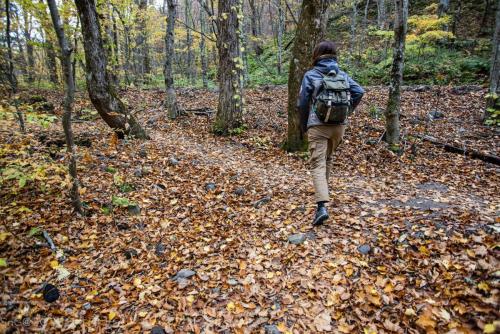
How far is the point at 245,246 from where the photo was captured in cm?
425

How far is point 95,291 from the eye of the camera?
3469mm

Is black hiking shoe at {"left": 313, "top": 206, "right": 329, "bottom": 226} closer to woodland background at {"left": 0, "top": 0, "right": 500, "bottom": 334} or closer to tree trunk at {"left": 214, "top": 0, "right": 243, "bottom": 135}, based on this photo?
woodland background at {"left": 0, "top": 0, "right": 500, "bottom": 334}

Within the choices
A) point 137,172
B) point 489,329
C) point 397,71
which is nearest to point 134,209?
point 137,172

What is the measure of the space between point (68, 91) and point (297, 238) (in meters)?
3.80

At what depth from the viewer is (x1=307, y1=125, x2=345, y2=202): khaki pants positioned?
428 cm

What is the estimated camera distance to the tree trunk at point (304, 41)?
694cm

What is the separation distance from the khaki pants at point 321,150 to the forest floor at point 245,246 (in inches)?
23.1

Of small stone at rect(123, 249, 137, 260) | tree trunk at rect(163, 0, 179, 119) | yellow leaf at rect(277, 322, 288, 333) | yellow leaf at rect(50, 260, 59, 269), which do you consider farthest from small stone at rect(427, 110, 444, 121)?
yellow leaf at rect(50, 260, 59, 269)

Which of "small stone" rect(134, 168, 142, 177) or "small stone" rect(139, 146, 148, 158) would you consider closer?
"small stone" rect(134, 168, 142, 177)

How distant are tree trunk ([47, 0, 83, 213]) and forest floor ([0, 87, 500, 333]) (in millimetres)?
232

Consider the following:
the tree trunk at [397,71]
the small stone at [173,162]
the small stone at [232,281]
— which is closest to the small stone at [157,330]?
the small stone at [232,281]

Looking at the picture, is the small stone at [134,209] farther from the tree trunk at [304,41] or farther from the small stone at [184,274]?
the tree trunk at [304,41]

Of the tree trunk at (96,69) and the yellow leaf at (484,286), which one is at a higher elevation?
the tree trunk at (96,69)

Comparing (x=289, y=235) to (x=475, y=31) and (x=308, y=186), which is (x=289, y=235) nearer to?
(x=308, y=186)
